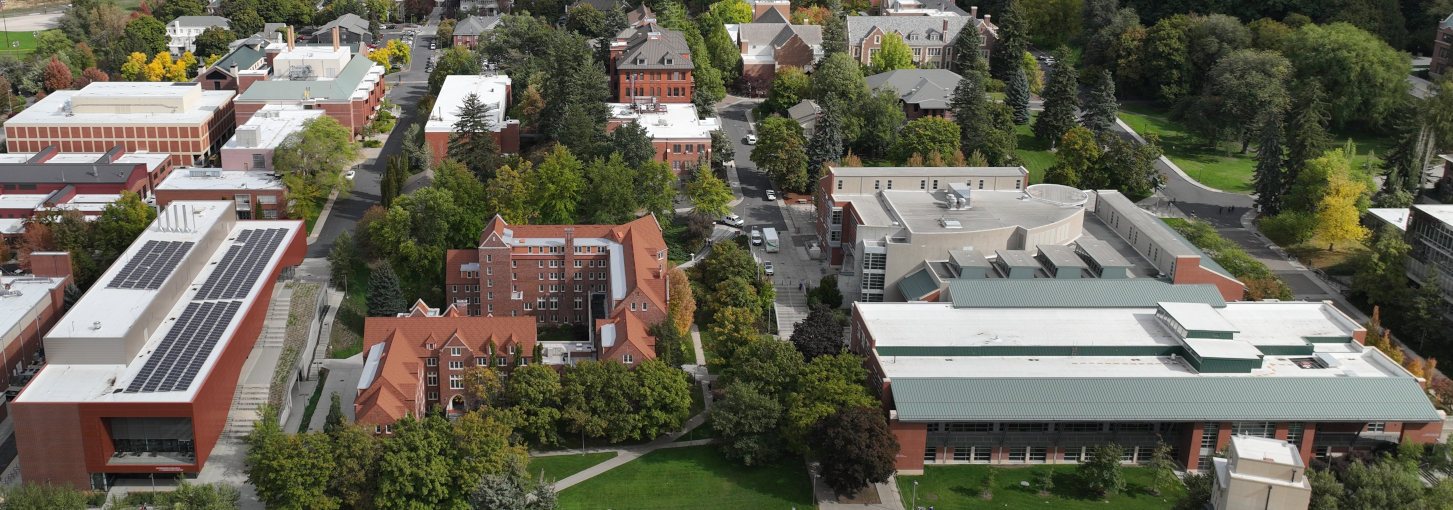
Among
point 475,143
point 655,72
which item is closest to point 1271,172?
point 655,72

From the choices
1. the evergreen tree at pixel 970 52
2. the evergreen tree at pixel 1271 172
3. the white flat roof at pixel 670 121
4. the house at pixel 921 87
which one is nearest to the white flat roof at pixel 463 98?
the white flat roof at pixel 670 121

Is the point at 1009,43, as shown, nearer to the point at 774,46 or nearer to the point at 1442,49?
the point at 774,46

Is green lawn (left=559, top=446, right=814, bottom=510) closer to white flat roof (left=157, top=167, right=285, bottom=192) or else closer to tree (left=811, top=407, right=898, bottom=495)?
tree (left=811, top=407, right=898, bottom=495)

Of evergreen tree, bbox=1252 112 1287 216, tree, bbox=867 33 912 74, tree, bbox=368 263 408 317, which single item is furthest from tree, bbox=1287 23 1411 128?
tree, bbox=368 263 408 317

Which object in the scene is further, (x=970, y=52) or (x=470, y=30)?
(x=470, y=30)

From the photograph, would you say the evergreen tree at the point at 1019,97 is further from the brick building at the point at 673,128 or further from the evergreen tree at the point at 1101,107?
the brick building at the point at 673,128

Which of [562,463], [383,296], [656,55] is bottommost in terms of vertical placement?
[562,463]

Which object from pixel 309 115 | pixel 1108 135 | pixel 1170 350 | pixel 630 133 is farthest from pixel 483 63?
pixel 1170 350
